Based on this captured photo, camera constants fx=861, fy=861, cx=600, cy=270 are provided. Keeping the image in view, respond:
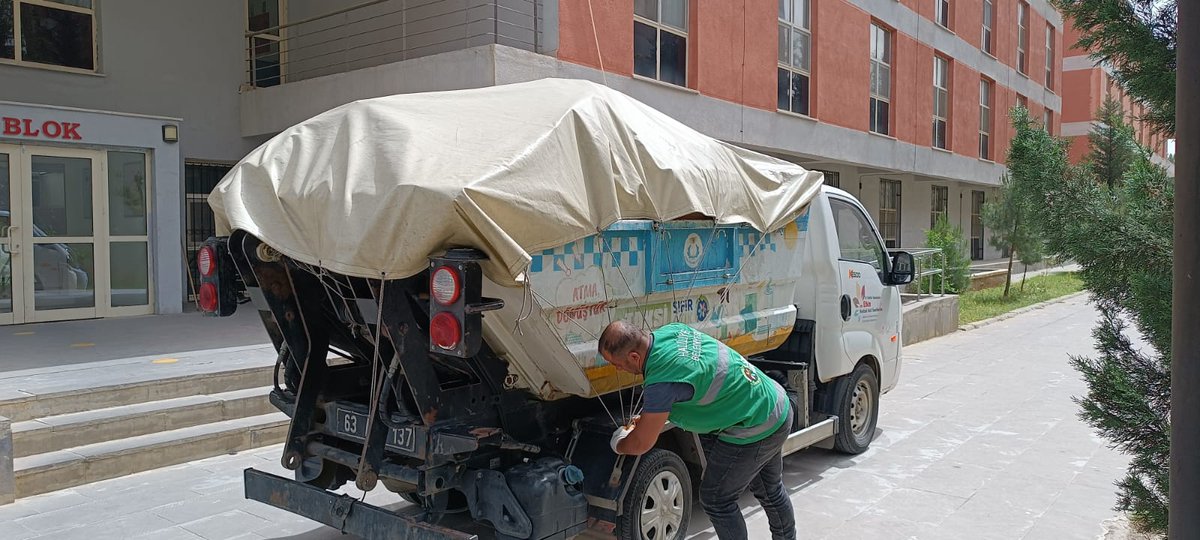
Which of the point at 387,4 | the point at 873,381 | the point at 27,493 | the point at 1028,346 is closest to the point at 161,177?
the point at 387,4

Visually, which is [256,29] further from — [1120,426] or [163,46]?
[1120,426]

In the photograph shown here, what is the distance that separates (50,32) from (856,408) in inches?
455

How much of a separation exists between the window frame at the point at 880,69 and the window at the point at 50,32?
1571 centimetres

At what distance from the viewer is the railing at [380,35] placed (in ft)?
37.7

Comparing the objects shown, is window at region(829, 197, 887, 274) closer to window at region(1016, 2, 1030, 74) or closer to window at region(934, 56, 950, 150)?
window at region(934, 56, 950, 150)

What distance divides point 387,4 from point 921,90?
605 inches

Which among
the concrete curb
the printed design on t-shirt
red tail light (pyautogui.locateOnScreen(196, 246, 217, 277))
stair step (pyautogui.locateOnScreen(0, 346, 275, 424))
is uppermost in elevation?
red tail light (pyautogui.locateOnScreen(196, 246, 217, 277))

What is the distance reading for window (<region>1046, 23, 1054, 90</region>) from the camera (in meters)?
33.8

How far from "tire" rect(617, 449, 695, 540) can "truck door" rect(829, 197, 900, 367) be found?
8.20ft

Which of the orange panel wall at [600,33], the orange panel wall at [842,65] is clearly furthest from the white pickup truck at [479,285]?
the orange panel wall at [842,65]

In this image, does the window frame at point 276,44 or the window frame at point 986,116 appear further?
the window frame at point 986,116

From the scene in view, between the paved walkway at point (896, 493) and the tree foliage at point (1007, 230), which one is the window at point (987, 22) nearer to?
the tree foliage at point (1007, 230)

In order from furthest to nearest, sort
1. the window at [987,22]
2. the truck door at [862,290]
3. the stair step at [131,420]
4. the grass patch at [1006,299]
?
the window at [987,22] < the grass patch at [1006,299] < the truck door at [862,290] < the stair step at [131,420]

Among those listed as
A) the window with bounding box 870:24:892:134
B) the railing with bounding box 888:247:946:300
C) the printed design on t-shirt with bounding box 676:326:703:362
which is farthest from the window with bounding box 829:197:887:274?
the window with bounding box 870:24:892:134
